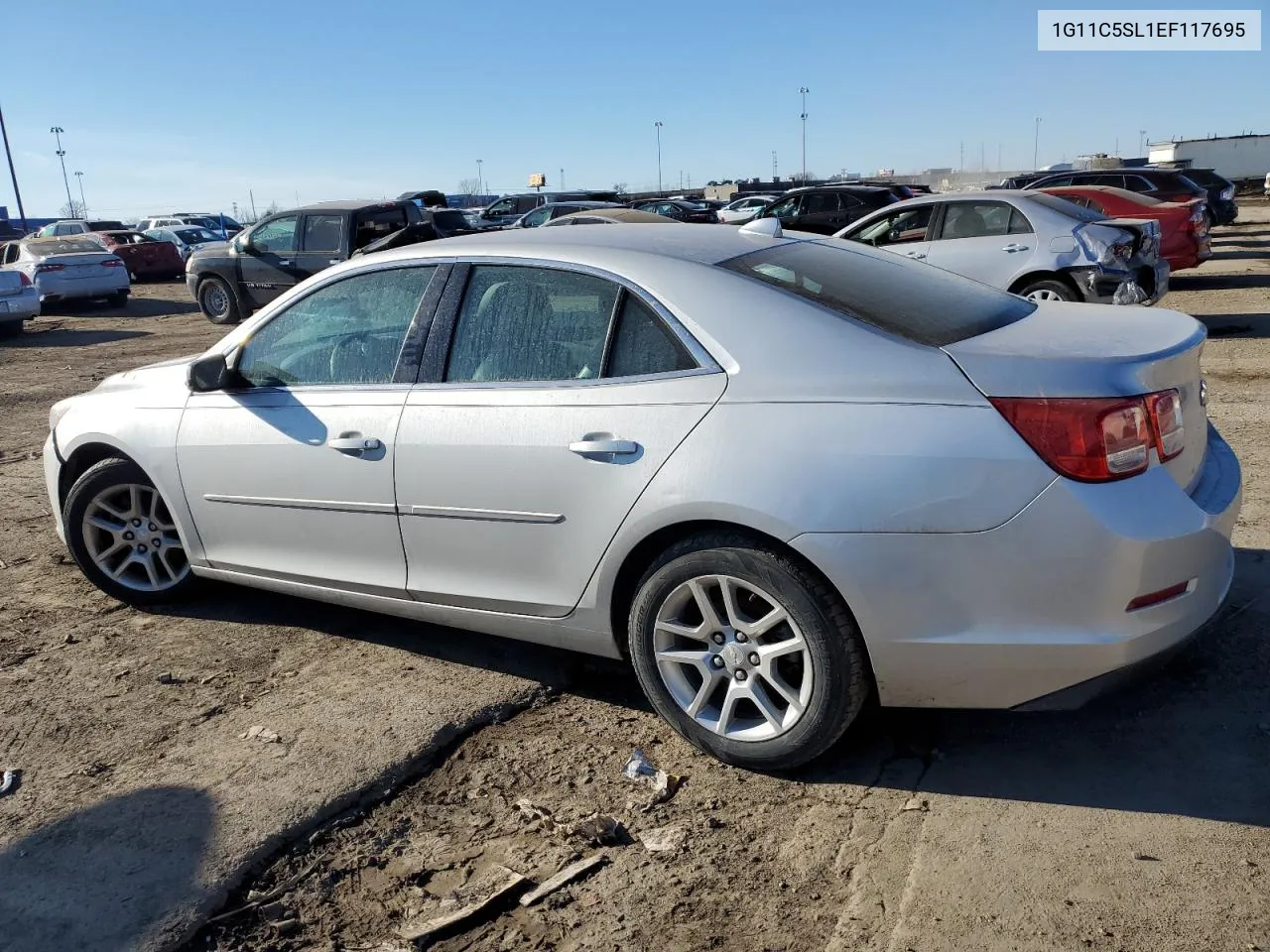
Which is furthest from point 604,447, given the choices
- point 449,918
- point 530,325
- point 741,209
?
point 741,209

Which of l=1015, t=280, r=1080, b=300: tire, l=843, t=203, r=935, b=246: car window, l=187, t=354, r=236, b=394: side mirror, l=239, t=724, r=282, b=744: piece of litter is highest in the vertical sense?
l=187, t=354, r=236, b=394: side mirror

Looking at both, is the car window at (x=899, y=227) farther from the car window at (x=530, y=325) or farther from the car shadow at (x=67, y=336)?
the car shadow at (x=67, y=336)

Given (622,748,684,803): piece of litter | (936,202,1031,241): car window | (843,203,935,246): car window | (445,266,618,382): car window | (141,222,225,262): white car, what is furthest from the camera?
(141,222,225,262): white car

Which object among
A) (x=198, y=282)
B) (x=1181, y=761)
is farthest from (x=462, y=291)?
(x=198, y=282)

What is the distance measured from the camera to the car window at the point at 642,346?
10.7 ft

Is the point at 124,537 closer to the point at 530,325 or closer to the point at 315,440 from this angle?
the point at 315,440

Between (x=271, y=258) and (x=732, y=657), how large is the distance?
1399cm

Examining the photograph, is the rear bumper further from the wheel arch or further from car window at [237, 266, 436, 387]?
car window at [237, 266, 436, 387]

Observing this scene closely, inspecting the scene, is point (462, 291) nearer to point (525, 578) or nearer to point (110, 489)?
point (525, 578)

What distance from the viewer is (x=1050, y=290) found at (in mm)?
10383

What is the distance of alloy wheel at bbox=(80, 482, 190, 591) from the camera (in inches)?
184

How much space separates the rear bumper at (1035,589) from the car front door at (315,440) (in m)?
1.63

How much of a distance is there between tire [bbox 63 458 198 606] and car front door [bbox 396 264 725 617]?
5.03 feet

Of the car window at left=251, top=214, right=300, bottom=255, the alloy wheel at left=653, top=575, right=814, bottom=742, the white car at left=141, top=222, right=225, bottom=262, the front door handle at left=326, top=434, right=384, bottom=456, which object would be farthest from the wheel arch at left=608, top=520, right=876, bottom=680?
the white car at left=141, top=222, right=225, bottom=262
